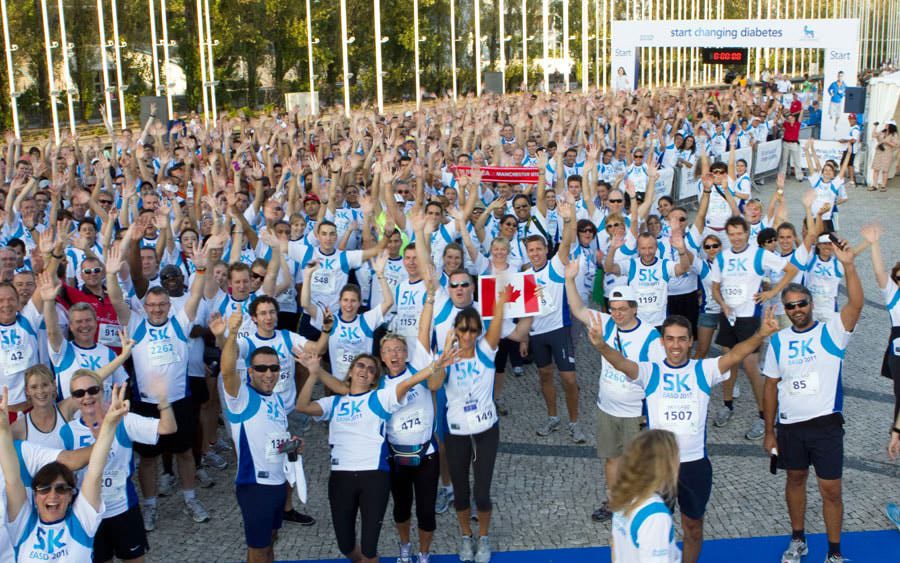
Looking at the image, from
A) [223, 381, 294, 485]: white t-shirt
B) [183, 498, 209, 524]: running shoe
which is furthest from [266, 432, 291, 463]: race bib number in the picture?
[183, 498, 209, 524]: running shoe

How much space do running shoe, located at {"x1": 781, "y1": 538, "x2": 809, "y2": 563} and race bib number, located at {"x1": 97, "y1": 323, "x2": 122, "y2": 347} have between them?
4948 millimetres

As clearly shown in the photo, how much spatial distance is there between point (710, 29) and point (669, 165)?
11298 mm

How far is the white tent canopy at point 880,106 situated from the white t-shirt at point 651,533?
66.1ft

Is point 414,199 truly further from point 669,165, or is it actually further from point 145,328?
point 669,165

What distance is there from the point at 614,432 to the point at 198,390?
10.4 feet

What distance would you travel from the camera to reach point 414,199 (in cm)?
1192

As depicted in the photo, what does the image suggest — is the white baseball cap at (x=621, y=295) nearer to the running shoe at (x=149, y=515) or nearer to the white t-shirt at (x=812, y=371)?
the white t-shirt at (x=812, y=371)

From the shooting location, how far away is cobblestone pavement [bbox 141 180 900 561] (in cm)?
679

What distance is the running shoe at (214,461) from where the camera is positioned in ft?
26.5

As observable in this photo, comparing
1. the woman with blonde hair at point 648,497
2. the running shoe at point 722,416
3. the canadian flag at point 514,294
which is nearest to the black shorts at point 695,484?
the woman with blonde hair at point 648,497

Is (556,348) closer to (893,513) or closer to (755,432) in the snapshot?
(755,432)

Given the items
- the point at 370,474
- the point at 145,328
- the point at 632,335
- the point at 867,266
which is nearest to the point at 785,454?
the point at 632,335

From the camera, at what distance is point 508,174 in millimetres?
11891

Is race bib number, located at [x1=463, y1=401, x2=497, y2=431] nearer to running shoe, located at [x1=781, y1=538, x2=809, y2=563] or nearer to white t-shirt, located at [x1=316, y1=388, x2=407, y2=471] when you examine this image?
white t-shirt, located at [x1=316, y1=388, x2=407, y2=471]
